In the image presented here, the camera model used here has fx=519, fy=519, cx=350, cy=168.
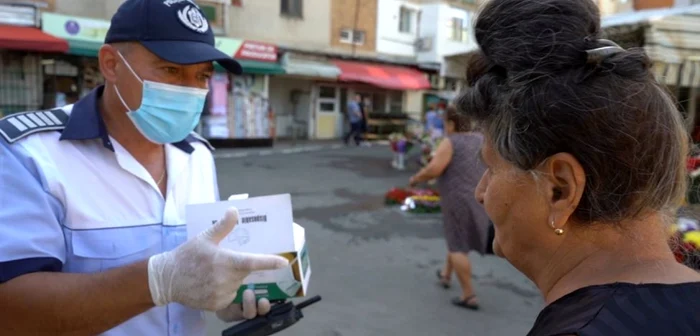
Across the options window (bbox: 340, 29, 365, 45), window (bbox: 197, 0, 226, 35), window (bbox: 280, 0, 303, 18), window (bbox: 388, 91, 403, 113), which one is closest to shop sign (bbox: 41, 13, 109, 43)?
window (bbox: 197, 0, 226, 35)

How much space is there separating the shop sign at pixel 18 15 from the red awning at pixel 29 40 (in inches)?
6.2

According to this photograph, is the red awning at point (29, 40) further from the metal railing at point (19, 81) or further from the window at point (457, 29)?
the window at point (457, 29)

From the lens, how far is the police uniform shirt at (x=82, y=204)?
1.38m

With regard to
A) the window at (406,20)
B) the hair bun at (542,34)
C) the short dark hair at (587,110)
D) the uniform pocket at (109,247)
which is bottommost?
the uniform pocket at (109,247)

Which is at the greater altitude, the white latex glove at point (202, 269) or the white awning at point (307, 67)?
the white awning at point (307, 67)

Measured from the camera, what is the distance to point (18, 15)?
40.8ft

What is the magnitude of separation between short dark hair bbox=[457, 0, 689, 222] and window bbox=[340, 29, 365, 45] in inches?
816

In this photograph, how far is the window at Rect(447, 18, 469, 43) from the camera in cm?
2528

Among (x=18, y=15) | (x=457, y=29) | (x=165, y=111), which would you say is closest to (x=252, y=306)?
(x=165, y=111)

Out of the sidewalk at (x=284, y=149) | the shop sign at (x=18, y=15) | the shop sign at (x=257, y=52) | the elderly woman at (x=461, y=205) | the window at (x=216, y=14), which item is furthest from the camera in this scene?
the shop sign at (x=257, y=52)

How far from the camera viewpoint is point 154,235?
1.69 m

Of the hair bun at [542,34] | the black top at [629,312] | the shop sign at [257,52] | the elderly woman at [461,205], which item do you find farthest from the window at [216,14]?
the black top at [629,312]

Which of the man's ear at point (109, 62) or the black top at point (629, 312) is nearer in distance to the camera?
the black top at point (629, 312)

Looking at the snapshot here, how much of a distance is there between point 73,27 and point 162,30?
13.5 metres
